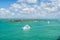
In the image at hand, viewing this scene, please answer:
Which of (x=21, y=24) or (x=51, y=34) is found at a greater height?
(x=21, y=24)

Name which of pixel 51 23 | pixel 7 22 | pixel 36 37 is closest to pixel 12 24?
pixel 7 22

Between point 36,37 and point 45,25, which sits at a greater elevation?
point 45,25

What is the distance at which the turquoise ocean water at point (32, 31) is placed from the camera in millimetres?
6074

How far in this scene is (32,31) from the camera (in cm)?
625

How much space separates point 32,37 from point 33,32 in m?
0.20

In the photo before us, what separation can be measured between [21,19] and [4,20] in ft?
2.03

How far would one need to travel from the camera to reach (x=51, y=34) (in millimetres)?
6094

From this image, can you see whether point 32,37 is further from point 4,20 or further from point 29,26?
point 4,20

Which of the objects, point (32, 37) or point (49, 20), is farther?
point (32, 37)

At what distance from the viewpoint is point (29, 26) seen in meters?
6.23

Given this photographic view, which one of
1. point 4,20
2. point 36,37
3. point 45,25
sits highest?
point 4,20

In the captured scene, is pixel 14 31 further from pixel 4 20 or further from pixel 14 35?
pixel 4 20

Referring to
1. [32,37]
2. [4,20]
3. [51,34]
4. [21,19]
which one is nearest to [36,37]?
[32,37]

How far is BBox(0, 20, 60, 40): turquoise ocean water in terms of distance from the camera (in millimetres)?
6074
